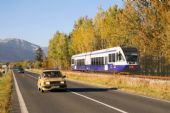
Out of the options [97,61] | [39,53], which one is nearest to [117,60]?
[97,61]

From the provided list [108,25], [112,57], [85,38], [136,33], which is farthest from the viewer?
[85,38]

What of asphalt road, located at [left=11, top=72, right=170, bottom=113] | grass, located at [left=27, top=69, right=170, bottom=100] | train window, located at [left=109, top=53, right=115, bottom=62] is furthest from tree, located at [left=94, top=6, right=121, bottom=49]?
asphalt road, located at [left=11, top=72, right=170, bottom=113]

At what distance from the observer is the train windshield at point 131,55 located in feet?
158

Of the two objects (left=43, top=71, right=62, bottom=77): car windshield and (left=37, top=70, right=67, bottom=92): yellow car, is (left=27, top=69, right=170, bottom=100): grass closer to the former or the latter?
→ (left=37, top=70, right=67, bottom=92): yellow car

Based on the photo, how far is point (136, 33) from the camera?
139 feet

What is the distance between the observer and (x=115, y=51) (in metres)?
49.8

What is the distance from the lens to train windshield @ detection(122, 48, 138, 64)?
1896 inches

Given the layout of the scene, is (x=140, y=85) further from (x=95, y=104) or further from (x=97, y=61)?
(x=97, y=61)

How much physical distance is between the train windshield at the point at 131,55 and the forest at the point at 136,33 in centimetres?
83

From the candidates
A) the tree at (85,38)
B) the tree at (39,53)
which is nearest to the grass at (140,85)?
the tree at (85,38)

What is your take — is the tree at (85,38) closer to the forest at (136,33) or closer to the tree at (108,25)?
the forest at (136,33)

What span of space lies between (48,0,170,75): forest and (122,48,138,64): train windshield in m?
0.83

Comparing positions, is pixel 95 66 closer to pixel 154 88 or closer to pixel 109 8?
pixel 109 8

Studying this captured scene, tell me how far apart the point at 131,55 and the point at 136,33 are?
22.1ft
